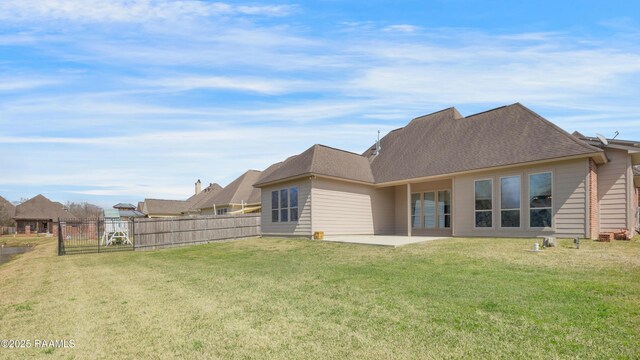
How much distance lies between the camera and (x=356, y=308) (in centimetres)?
666

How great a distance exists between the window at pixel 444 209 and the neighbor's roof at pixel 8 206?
218 feet

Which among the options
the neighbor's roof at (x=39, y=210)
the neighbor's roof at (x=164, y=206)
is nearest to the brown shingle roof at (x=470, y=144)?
the neighbor's roof at (x=164, y=206)

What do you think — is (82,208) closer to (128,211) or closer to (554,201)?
(128,211)

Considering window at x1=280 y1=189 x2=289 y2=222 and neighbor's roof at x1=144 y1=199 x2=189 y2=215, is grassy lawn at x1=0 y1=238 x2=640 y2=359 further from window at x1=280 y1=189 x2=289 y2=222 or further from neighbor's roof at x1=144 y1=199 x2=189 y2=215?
neighbor's roof at x1=144 y1=199 x2=189 y2=215

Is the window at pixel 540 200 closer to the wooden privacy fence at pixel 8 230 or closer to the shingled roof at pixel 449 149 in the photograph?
the shingled roof at pixel 449 149

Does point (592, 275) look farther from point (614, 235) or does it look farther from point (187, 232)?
point (187, 232)

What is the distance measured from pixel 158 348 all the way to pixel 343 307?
3.08 m

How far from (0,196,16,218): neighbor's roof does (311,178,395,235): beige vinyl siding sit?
6175cm

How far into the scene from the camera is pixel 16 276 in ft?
44.2

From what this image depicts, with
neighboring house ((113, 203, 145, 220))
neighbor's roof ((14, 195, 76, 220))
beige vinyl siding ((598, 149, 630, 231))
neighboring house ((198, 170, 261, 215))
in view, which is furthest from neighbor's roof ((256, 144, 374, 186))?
neighbor's roof ((14, 195, 76, 220))

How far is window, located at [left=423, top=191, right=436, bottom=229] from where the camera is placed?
68.5 feet

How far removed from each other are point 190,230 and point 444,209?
1467 cm

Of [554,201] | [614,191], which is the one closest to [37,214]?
[554,201]

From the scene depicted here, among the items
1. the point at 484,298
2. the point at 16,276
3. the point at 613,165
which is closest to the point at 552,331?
the point at 484,298
